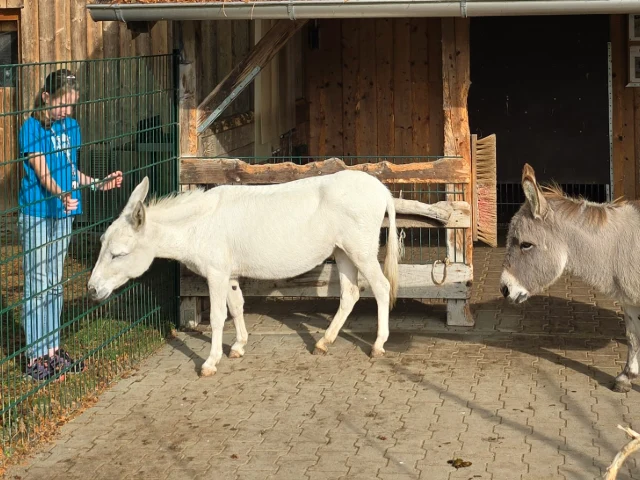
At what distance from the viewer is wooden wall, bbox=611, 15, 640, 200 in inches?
522

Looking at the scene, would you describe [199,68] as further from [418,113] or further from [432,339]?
[418,113]

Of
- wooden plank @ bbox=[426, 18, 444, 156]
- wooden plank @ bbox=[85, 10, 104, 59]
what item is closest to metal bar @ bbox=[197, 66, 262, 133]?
wooden plank @ bbox=[85, 10, 104, 59]

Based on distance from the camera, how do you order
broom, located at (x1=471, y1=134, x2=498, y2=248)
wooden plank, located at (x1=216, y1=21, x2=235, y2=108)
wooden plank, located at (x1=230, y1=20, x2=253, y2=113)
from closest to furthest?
1. broom, located at (x1=471, y1=134, x2=498, y2=248)
2. wooden plank, located at (x1=216, y1=21, x2=235, y2=108)
3. wooden plank, located at (x1=230, y1=20, x2=253, y2=113)

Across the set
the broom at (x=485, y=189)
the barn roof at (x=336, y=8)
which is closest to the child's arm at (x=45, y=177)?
the barn roof at (x=336, y=8)

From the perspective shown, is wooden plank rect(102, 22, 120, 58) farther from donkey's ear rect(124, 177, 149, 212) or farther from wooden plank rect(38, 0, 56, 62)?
donkey's ear rect(124, 177, 149, 212)

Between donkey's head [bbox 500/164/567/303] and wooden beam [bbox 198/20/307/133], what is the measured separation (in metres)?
2.91

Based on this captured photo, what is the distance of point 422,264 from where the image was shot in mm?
8938

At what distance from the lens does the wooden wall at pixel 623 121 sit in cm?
1327

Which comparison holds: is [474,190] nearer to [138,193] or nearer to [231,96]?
[231,96]

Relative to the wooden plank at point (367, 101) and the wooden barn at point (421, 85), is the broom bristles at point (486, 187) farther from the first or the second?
the wooden plank at point (367, 101)

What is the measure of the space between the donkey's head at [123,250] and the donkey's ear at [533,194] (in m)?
2.70

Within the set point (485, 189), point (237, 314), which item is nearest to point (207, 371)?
point (237, 314)

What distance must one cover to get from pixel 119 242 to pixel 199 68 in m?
2.37

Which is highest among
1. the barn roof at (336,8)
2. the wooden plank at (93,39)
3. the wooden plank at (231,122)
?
the wooden plank at (93,39)
